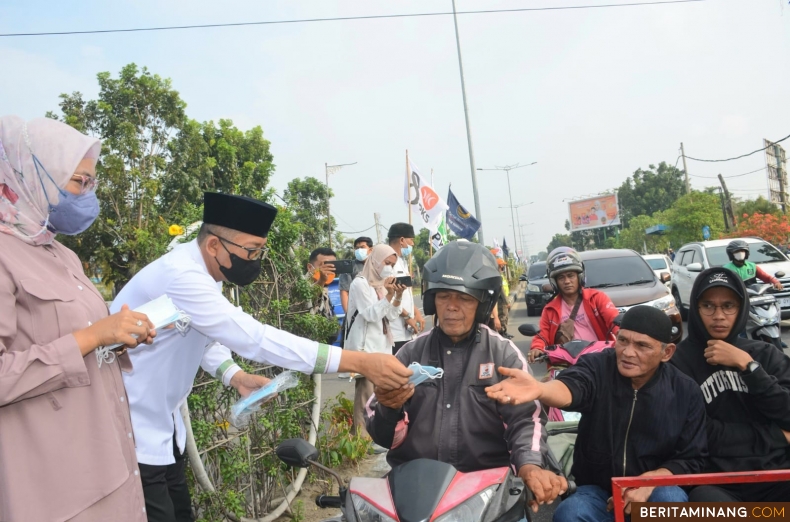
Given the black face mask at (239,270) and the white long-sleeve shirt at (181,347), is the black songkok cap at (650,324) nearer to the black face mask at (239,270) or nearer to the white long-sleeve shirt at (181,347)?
the white long-sleeve shirt at (181,347)

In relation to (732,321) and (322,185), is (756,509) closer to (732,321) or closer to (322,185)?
(732,321)

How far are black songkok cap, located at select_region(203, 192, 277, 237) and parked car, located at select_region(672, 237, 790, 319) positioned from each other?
10.6m

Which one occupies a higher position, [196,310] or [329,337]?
[196,310]

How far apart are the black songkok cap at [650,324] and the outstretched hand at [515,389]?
709 mm

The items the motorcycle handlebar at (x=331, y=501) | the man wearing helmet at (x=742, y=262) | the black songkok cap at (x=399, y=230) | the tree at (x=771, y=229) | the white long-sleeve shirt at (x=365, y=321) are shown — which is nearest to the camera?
the motorcycle handlebar at (x=331, y=501)

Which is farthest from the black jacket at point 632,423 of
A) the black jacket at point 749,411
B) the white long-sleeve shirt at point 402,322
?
the white long-sleeve shirt at point 402,322

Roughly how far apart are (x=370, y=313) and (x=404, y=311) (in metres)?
0.60

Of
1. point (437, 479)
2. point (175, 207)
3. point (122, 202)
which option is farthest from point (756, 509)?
point (175, 207)

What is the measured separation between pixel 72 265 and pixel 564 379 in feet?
7.01

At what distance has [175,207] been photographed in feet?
56.8

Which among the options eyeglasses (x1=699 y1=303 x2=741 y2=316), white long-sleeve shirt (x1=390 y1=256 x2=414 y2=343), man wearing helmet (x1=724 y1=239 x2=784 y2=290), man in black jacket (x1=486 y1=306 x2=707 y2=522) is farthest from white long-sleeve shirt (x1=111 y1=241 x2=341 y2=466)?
man wearing helmet (x1=724 y1=239 x2=784 y2=290)

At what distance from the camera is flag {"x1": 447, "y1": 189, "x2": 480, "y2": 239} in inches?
609

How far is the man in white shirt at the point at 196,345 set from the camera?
249cm

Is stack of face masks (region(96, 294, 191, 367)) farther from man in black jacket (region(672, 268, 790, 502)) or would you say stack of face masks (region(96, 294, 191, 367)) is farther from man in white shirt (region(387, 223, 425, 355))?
man in white shirt (region(387, 223, 425, 355))
